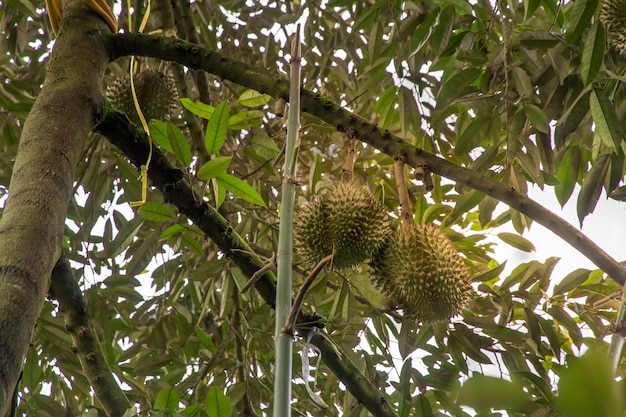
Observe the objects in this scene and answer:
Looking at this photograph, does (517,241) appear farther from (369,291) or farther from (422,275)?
(422,275)

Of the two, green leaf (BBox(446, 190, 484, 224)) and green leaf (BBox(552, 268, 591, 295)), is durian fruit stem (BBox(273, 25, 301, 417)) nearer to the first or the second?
green leaf (BBox(446, 190, 484, 224))

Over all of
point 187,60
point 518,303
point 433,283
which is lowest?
point 433,283

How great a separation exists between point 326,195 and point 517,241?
25.3 inches

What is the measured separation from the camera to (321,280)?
4.59ft

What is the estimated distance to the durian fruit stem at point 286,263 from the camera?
1.51 feet

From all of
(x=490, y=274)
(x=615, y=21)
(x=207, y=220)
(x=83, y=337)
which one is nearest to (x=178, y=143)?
(x=207, y=220)

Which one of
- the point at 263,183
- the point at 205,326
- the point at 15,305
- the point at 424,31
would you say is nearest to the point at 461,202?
the point at 424,31

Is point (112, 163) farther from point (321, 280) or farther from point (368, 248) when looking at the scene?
point (368, 248)

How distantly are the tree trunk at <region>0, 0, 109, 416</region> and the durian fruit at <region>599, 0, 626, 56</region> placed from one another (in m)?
0.94

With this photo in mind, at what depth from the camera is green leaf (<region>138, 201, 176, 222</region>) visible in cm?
109

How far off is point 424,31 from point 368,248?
477 mm

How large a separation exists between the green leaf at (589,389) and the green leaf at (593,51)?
92cm

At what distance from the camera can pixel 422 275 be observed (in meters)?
1.06

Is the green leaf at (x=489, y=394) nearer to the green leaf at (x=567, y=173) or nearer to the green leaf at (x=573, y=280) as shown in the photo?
the green leaf at (x=567, y=173)
